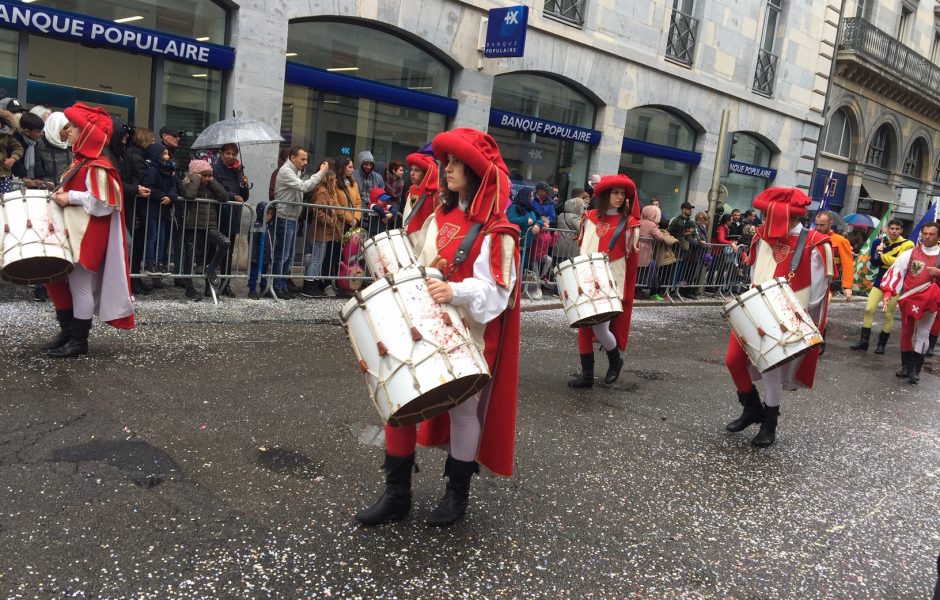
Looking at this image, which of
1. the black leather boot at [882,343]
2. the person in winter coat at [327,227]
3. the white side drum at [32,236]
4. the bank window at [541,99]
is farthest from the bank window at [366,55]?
the black leather boot at [882,343]

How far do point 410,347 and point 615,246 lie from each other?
4.00 m

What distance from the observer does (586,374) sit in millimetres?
6730

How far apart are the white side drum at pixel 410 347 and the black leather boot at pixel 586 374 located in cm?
360

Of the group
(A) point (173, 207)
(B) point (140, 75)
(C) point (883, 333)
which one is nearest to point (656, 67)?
(C) point (883, 333)

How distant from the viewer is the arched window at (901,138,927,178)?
1221 inches

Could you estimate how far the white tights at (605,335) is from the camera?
21.9ft

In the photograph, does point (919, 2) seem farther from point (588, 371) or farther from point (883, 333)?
point (588, 371)

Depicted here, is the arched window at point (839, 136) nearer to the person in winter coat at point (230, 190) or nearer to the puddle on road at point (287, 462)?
the person in winter coat at point (230, 190)

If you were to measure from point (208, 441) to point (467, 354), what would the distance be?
2.07 m

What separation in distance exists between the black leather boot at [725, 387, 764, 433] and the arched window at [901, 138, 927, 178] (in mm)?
29451

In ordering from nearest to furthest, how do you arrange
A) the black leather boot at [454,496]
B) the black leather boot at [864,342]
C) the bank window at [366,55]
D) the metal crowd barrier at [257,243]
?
the black leather boot at [454,496] → the metal crowd barrier at [257,243] → the black leather boot at [864,342] → the bank window at [366,55]

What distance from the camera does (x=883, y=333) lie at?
10766 millimetres

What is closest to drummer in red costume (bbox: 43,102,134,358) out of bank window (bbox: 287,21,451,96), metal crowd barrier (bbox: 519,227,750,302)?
metal crowd barrier (bbox: 519,227,750,302)

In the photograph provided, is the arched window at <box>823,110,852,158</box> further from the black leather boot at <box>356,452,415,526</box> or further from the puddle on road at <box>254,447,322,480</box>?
the black leather boot at <box>356,452,415,526</box>
